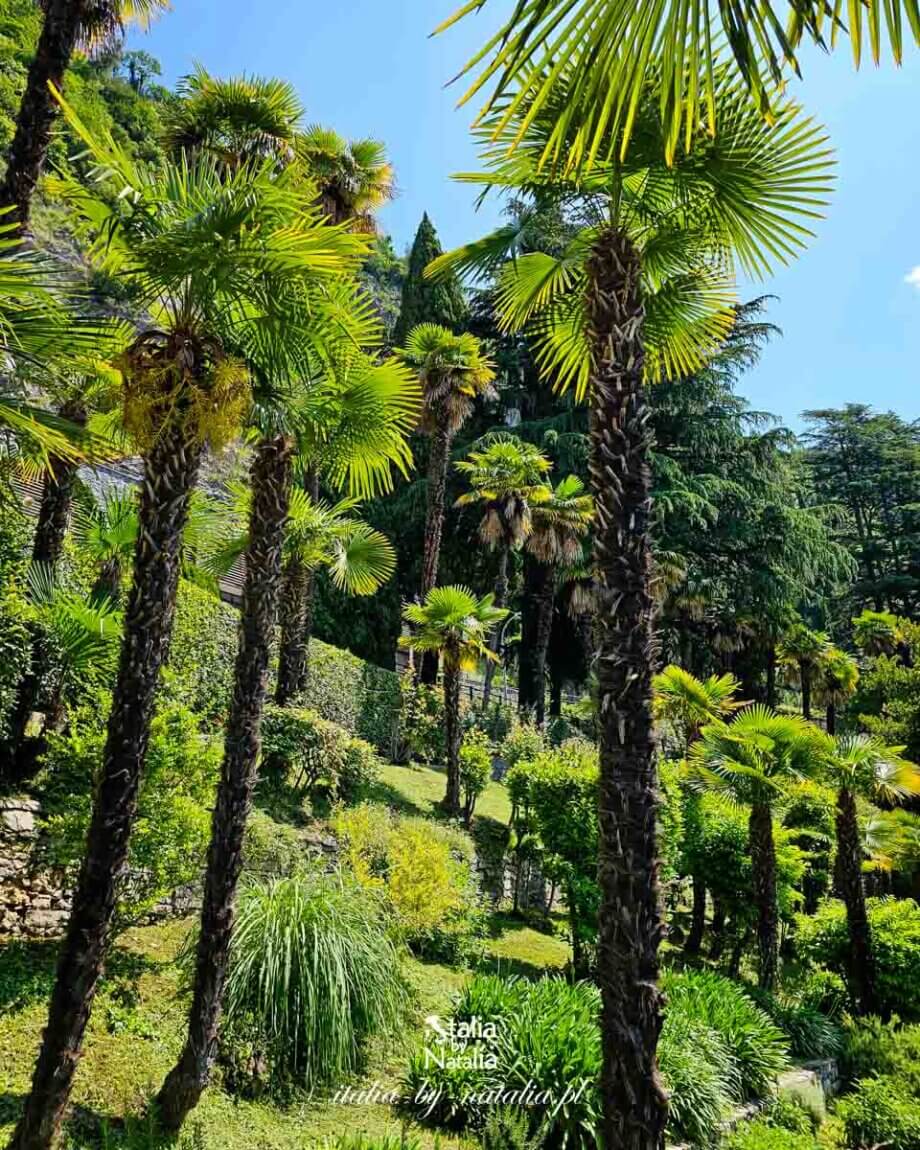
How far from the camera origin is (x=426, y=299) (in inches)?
1168

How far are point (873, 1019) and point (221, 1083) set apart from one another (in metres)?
9.15

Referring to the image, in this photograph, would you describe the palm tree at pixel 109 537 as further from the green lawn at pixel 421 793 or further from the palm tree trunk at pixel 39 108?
the green lawn at pixel 421 793

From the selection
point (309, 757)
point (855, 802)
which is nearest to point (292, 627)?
point (309, 757)

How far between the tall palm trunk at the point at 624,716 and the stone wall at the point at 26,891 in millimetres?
5596

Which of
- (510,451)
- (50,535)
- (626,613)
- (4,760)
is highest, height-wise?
(510,451)

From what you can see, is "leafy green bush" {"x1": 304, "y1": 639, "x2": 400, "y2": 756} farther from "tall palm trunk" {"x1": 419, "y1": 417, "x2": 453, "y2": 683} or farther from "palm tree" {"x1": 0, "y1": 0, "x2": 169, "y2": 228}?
"palm tree" {"x1": 0, "y1": 0, "x2": 169, "y2": 228}

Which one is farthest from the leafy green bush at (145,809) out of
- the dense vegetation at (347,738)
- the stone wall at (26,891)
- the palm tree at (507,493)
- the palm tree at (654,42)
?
the palm tree at (507,493)

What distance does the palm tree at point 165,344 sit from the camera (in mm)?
4422

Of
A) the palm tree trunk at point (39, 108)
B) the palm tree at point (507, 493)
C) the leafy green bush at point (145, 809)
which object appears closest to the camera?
the leafy green bush at point (145, 809)

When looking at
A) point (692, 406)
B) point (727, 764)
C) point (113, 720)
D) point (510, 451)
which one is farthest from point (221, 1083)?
point (692, 406)

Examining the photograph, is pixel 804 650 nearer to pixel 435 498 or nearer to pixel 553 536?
pixel 553 536

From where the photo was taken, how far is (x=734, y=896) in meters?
12.2

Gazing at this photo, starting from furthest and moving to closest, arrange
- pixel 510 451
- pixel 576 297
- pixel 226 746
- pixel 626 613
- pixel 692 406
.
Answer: pixel 692 406
pixel 510 451
pixel 576 297
pixel 226 746
pixel 626 613

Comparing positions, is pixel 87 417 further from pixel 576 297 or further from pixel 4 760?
pixel 576 297
